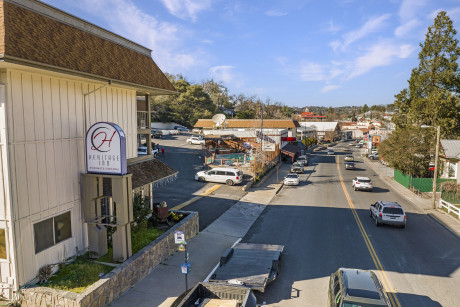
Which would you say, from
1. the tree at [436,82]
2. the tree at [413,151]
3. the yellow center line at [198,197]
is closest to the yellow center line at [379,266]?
the yellow center line at [198,197]

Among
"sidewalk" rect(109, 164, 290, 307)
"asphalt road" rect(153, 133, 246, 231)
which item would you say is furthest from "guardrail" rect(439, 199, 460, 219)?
"asphalt road" rect(153, 133, 246, 231)

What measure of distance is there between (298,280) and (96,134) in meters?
9.28

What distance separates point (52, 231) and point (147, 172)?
5.49 meters

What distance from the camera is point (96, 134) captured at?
11328 mm

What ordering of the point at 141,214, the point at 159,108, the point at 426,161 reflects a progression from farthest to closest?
the point at 159,108
the point at 426,161
the point at 141,214

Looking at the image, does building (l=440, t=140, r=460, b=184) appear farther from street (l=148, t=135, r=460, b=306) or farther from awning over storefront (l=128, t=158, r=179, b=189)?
awning over storefront (l=128, t=158, r=179, b=189)

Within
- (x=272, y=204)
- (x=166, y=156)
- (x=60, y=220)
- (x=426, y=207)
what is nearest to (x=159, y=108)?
(x=166, y=156)

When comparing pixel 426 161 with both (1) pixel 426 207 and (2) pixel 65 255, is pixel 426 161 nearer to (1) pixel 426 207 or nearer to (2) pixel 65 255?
(1) pixel 426 207

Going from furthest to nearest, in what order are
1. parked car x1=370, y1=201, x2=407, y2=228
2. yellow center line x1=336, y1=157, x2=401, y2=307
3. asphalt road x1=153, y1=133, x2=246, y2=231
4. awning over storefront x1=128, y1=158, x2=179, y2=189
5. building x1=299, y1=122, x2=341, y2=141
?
building x1=299, y1=122, x2=341, y2=141 → asphalt road x1=153, y1=133, x2=246, y2=231 → parked car x1=370, y1=201, x2=407, y2=228 → awning over storefront x1=128, y1=158, x2=179, y2=189 → yellow center line x1=336, y1=157, x2=401, y2=307

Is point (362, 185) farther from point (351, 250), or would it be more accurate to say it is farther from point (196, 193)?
point (351, 250)

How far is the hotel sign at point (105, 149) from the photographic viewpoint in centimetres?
1103

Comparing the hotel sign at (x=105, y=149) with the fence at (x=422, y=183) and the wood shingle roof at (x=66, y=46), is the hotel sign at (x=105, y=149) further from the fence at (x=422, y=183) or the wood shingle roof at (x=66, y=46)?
the fence at (x=422, y=183)

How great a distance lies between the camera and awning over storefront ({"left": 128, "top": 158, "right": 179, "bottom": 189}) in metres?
14.5

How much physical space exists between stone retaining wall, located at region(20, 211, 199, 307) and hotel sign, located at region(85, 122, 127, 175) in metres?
3.37
